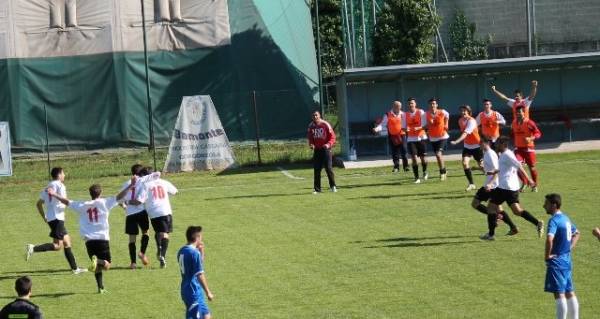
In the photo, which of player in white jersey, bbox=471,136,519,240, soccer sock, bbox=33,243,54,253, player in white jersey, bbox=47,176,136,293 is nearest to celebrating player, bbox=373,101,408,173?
player in white jersey, bbox=471,136,519,240

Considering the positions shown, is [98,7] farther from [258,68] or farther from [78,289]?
[78,289]

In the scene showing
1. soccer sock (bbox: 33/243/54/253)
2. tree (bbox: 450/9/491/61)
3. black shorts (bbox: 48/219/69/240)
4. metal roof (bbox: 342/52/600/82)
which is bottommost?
soccer sock (bbox: 33/243/54/253)

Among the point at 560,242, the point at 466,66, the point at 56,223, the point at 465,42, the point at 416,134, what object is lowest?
the point at 560,242

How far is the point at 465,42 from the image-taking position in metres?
46.4

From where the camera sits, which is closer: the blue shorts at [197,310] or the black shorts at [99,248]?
the blue shorts at [197,310]

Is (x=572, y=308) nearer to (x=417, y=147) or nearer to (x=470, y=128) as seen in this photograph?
(x=470, y=128)

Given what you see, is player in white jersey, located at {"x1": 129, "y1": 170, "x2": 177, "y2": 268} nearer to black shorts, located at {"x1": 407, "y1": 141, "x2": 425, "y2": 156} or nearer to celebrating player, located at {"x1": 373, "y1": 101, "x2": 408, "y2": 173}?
black shorts, located at {"x1": 407, "y1": 141, "x2": 425, "y2": 156}

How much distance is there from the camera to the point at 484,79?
34.3 m

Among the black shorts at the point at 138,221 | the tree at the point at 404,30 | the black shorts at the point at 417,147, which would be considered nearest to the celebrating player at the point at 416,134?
the black shorts at the point at 417,147

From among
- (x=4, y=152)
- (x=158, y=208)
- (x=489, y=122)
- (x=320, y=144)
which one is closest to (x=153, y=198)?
(x=158, y=208)

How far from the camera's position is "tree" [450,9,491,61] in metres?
46.1

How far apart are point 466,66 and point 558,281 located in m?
20.2

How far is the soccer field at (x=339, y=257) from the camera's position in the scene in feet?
48.8

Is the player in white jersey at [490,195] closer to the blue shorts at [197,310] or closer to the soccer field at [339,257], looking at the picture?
the soccer field at [339,257]
